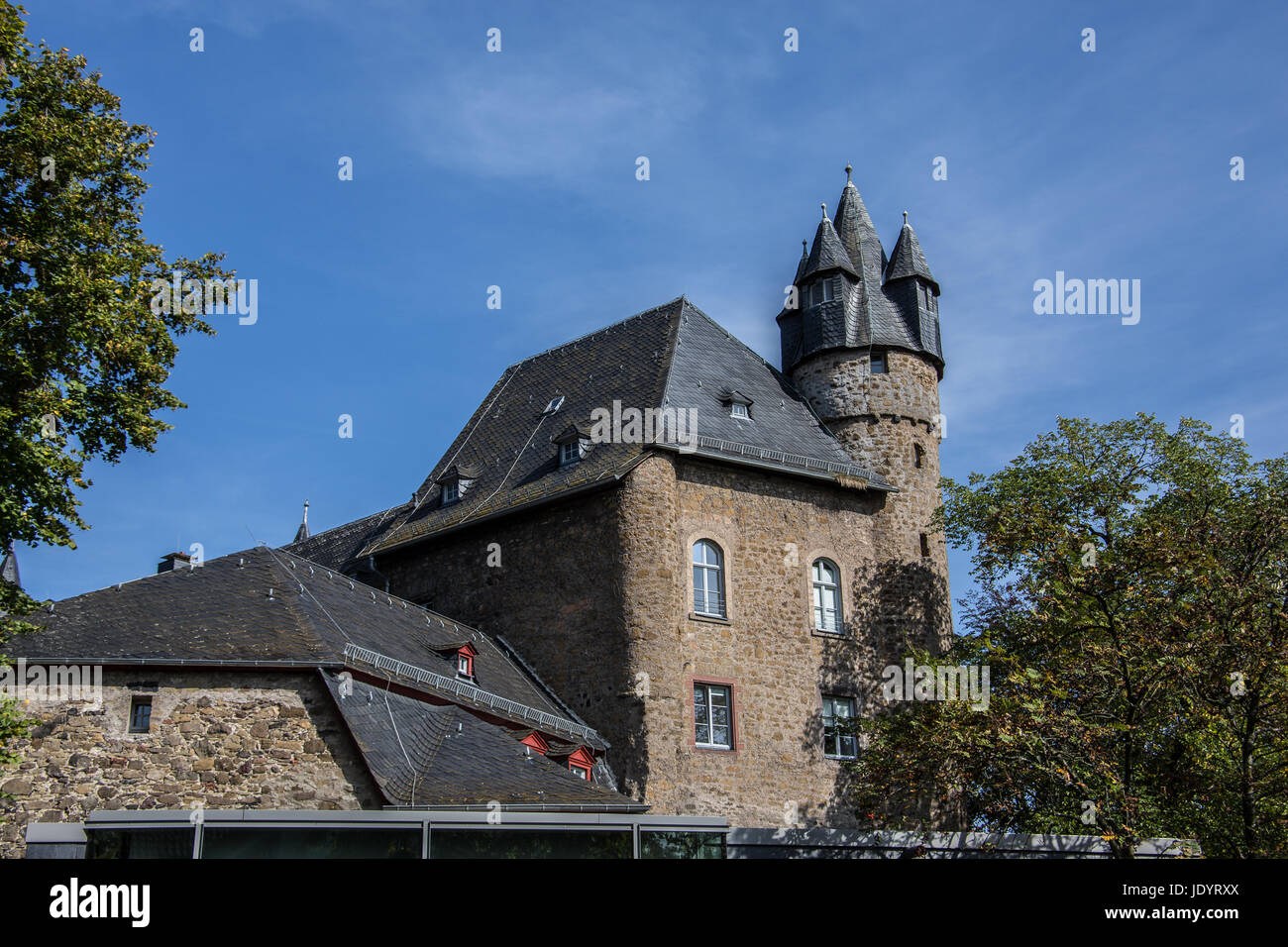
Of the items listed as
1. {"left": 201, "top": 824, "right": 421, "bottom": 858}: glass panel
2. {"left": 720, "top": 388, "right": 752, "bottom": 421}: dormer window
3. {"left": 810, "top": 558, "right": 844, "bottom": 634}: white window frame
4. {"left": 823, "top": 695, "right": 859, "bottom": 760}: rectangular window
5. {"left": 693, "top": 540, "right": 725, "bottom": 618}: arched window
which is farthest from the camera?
{"left": 720, "top": 388, "right": 752, "bottom": 421}: dormer window

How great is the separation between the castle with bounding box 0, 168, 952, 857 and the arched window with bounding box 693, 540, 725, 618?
54 mm

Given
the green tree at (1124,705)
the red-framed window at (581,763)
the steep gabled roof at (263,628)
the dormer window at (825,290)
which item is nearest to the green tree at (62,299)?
the steep gabled roof at (263,628)

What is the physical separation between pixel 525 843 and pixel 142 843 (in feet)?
11.4

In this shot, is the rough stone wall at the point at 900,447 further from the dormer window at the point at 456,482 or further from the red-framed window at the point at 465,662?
the red-framed window at the point at 465,662

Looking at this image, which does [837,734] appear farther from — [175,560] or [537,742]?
[175,560]

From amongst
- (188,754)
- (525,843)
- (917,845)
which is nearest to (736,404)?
(917,845)

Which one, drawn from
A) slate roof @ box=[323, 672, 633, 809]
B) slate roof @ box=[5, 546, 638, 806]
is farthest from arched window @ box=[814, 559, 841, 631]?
Result: slate roof @ box=[323, 672, 633, 809]

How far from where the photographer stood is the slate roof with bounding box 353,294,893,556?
24422mm

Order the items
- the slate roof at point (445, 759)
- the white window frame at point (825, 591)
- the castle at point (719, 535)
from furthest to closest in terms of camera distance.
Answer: the white window frame at point (825, 591) → the castle at point (719, 535) → the slate roof at point (445, 759)

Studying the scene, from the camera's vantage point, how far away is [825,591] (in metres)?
24.7

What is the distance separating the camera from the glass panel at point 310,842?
1126cm

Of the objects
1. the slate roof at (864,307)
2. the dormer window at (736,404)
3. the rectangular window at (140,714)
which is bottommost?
the rectangular window at (140,714)

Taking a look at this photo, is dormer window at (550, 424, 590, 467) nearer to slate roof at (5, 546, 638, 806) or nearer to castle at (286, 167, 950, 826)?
castle at (286, 167, 950, 826)
